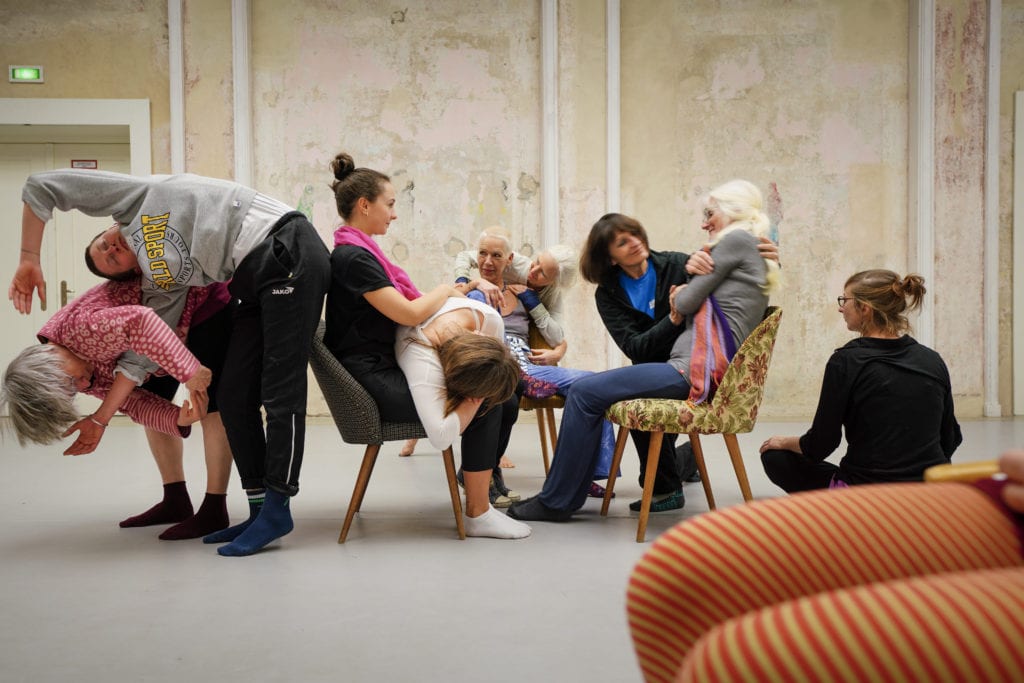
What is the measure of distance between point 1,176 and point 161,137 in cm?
142

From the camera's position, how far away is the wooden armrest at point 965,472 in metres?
1.10

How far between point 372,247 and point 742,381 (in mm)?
1287

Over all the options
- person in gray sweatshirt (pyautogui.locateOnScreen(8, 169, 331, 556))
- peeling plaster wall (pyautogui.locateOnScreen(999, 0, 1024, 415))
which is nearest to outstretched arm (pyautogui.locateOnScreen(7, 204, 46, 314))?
person in gray sweatshirt (pyautogui.locateOnScreen(8, 169, 331, 556))

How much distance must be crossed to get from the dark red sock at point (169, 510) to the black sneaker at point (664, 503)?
1.65 m

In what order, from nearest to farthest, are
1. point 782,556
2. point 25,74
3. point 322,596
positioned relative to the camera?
point 782,556 < point 322,596 < point 25,74

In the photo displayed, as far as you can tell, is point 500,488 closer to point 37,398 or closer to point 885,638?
Result: point 37,398

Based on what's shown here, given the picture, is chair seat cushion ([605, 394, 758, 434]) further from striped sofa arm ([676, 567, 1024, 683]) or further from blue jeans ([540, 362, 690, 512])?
striped sofa arm ([676, 567, 1024, 683])

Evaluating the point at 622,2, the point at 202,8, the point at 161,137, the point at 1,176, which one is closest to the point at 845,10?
the point at 622,2

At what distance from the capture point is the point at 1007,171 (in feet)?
22.2

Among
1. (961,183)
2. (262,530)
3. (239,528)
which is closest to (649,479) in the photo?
(262,530)

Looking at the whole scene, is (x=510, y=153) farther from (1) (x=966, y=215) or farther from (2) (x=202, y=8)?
(1) (x=966, y=215)

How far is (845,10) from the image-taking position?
22.3 feet

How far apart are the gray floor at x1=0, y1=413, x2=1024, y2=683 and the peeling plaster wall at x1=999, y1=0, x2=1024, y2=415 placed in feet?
13.8

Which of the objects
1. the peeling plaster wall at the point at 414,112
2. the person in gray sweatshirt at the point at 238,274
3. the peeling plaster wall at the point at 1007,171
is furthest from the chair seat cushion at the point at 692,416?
the peeling plaster wall at the point at 1007,171
